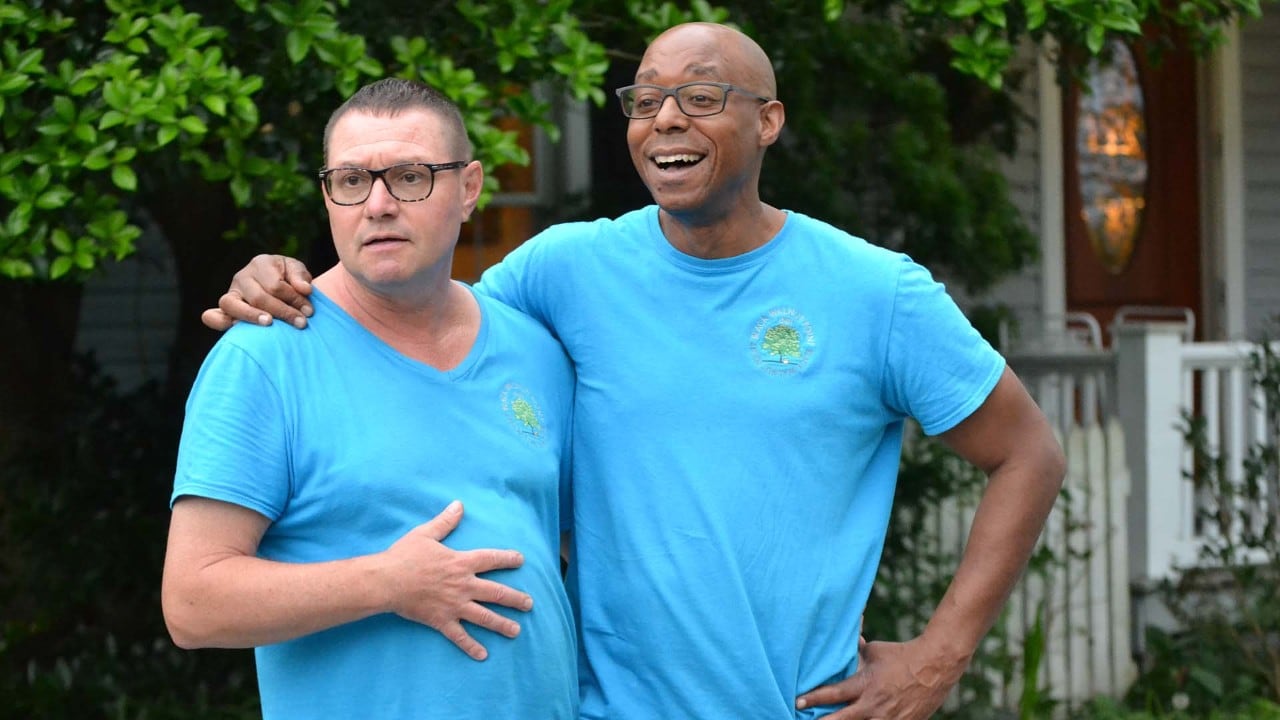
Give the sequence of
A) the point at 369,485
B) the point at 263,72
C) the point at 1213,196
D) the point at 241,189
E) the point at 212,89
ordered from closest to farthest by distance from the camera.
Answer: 1. the point at 369,485
2. the point at 212,89
3. the point at 241,189
4. the point at 263,72
5. the point at 1213,196

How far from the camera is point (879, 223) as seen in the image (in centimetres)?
750

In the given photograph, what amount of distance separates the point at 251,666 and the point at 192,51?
277 cm

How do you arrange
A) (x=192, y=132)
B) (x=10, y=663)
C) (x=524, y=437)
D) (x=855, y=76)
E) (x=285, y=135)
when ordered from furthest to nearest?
(x=855, y=76), (x=10, y=663), (x=285, y=135), (x=192, y=132), (x=524, y=437)

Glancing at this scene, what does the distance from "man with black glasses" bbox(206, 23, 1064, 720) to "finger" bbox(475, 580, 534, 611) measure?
282 mm

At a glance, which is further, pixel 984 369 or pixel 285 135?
pixel 285 135

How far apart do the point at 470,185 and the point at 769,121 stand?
59cm

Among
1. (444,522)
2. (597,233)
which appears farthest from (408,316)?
(597,233)

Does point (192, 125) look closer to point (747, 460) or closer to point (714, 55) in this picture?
point (714, 55)

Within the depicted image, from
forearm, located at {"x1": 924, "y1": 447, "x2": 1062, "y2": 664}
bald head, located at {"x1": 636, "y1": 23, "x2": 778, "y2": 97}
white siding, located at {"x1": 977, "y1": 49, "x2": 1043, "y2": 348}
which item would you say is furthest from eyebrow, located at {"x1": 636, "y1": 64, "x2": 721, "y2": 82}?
white siding, located at {"x1": 977, "y1": 49, "x2": 1043, "y2": 348}

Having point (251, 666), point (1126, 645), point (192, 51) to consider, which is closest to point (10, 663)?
point (251, 666)

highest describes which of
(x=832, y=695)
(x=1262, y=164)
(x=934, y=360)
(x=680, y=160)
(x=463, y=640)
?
(x=1262, y=164)

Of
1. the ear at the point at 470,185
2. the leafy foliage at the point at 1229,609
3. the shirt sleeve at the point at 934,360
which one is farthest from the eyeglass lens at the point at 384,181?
the leafy foliage at the point at 1229,609

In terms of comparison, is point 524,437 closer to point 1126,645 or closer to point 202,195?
point 202,195

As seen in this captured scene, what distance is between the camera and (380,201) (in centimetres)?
254
